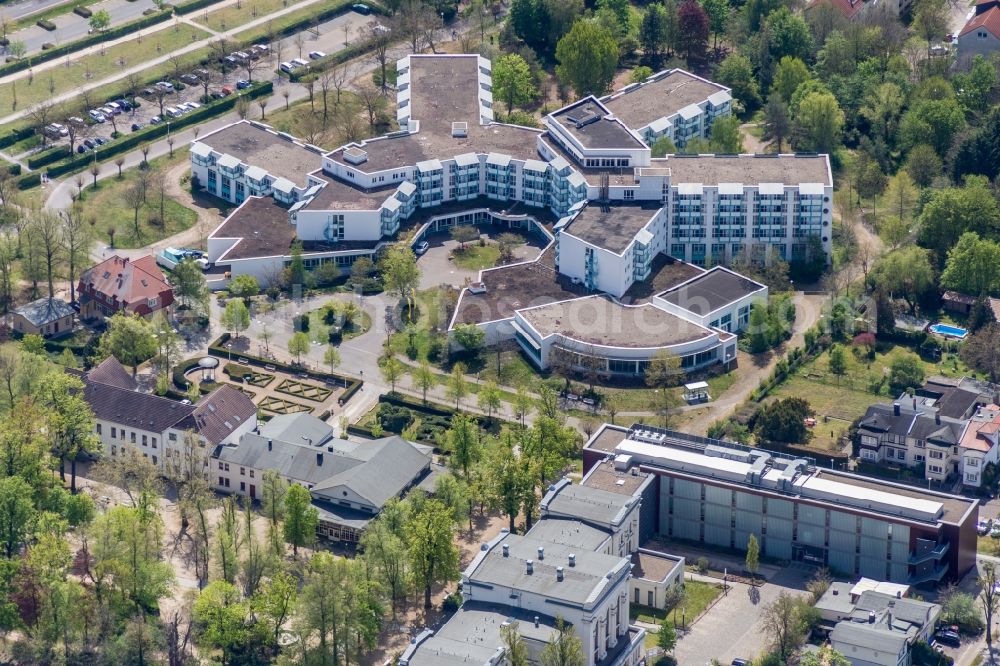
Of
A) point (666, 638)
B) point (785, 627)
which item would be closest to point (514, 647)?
point (666, 638)

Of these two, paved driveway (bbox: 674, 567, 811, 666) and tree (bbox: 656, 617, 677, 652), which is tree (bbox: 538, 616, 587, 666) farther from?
paved driveway (bbox: 674, 567, 811, 666)

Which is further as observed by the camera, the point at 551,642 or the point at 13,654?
the point at 13,654

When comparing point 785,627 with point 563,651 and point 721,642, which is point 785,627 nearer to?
point 721,642

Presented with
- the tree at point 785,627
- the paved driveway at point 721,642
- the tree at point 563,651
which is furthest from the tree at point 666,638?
the tree at point 563,651

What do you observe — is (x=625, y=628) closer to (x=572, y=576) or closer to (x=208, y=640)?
(x=572, y=576)

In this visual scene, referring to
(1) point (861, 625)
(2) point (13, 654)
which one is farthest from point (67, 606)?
(1) point (861, 625)

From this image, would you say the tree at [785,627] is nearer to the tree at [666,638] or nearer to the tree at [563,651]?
the tree at [666,638]

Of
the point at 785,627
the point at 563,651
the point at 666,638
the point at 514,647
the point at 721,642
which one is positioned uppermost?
the point at 514,647

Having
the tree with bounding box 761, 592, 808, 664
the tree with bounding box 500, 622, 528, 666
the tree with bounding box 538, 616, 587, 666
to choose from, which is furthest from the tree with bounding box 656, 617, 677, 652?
the tree with bounding box 500, 622, 528, 666

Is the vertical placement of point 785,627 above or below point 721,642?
above
